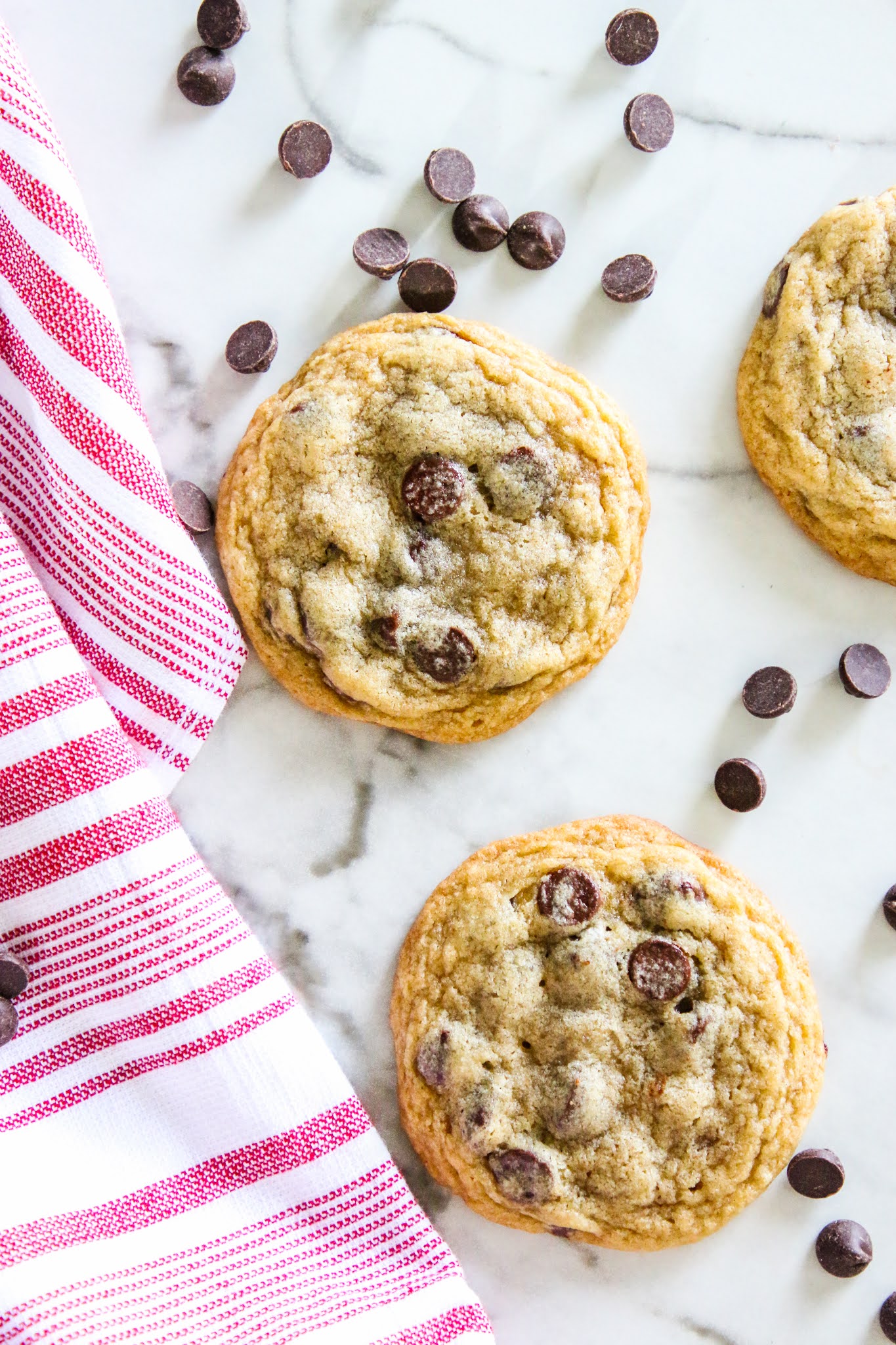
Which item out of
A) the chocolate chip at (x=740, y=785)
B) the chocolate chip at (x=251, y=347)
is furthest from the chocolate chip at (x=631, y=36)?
the chocolate chip at (x=740, y=785)

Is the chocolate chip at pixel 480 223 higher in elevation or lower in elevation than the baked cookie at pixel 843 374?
lower

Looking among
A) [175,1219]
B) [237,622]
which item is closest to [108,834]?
[237,622]

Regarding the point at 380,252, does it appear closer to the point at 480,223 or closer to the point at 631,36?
the point at 480,223

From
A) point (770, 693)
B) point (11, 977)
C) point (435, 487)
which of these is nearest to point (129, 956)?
point (11, 977)

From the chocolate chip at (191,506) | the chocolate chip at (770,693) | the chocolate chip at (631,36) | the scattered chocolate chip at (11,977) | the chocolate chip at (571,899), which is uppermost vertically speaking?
the chocolate chip at (631,36)

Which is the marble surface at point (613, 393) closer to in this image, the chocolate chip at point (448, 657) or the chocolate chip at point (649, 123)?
the chocolate chip at point (649, 123)

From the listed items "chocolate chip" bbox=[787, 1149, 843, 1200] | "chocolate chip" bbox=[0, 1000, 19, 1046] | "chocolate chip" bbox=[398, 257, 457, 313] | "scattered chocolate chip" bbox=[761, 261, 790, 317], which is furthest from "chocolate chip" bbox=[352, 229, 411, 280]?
"chocolate chip" bbox=[787, 1149, 843, 1200]
